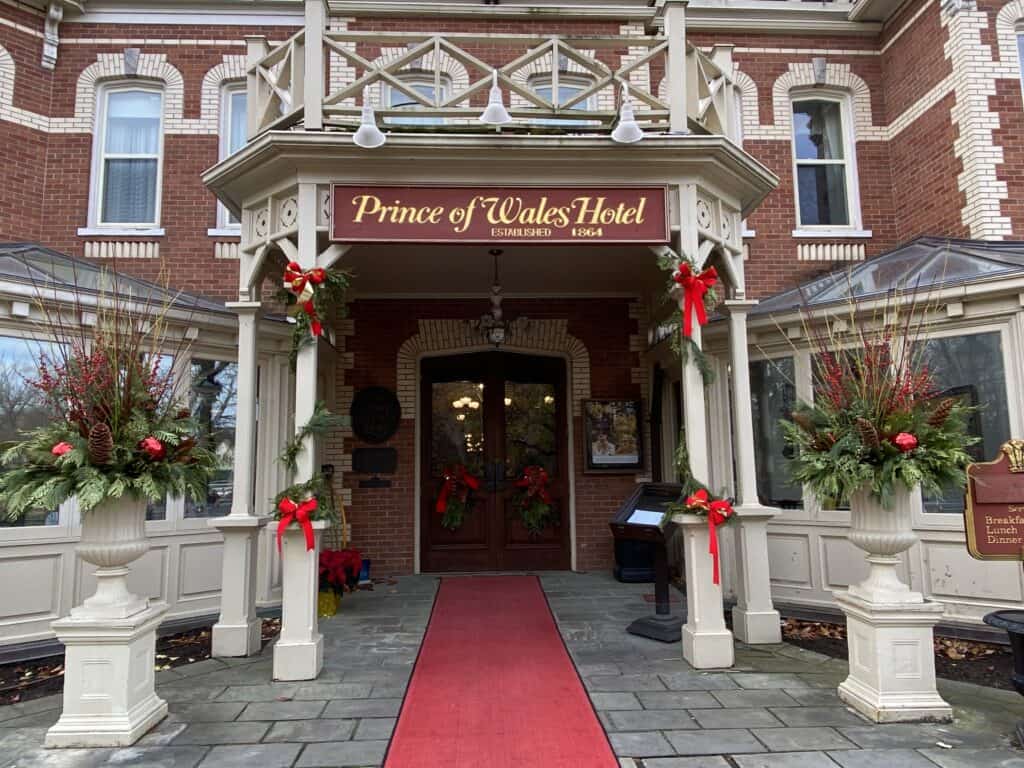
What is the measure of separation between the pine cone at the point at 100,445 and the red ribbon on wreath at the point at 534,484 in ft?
16.2

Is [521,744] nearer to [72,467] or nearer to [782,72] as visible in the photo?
[72,467]

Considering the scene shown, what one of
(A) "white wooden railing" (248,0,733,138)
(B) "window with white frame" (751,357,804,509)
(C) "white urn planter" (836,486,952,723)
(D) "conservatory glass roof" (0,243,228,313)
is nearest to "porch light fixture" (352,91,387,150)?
(A) "white wooden railing" (248,0,733,138)

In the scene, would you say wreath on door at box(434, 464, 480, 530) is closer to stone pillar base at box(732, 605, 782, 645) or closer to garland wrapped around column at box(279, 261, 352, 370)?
garland wrapped around column at box(279, 261, 352, 370)

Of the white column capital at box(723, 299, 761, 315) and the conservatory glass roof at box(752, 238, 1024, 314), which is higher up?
the conservatory glass roof at box(752, 238, 1024, 314)

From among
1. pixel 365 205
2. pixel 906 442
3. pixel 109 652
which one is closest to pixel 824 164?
pixel 906 442

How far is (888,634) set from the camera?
3.79 m

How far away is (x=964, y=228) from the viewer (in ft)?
23.4

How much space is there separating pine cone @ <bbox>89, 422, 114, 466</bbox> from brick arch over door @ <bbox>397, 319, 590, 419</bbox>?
172 inches

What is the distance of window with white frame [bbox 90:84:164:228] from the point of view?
7863 mm

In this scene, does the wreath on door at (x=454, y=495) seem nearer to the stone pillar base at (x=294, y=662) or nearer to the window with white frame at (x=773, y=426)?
the window with white frame at (x=773, y=426)

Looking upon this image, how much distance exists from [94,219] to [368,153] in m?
5.05

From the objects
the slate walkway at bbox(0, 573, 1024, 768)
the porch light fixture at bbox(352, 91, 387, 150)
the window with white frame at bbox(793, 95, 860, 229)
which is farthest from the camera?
the window with white frame at bbox(793, 95, 860, 229)

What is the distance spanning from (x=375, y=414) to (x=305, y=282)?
344 cm

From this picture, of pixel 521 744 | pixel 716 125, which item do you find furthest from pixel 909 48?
pixel 521 744
